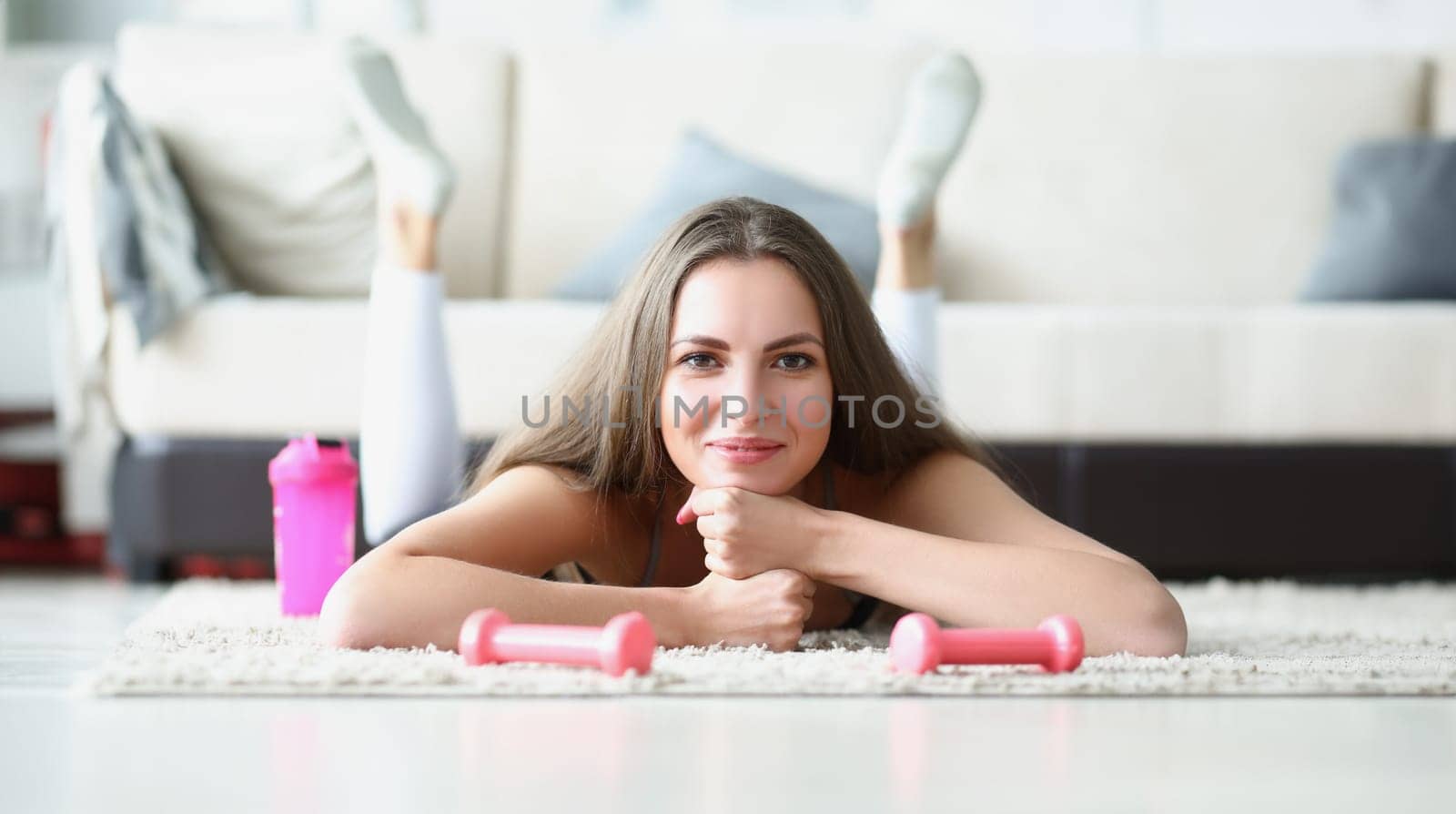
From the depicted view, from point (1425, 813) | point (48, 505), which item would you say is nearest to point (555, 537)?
point (1425, 813)

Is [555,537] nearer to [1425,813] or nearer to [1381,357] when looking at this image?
[1425,813]

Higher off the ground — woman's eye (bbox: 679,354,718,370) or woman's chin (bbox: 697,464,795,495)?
woman's eye (bbox: 679,354,718,370)

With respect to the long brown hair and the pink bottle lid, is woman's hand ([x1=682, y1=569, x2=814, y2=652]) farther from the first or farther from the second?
the pink bottle lid

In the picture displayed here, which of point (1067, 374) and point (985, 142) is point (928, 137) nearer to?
point (1067, 374)

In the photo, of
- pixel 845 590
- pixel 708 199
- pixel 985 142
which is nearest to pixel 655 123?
pixel 708 199

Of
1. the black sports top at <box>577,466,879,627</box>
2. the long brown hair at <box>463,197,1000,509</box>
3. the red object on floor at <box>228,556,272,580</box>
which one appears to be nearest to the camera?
the long brown hair at <box>463,197,1000,509</box>

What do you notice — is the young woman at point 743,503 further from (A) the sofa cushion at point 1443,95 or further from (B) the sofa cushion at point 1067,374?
(A) the sofa cushion at point 1443,95

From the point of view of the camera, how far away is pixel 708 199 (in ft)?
9.05

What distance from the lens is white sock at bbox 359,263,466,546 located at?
70.6 inches

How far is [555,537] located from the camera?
57.8 inches

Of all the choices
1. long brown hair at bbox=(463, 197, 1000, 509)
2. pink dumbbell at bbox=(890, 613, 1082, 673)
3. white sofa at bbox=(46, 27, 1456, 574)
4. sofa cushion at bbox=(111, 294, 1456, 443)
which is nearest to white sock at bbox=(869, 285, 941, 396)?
long brown hair at bbox=(463, 197, 1000, 509)

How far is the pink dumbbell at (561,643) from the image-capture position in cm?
119

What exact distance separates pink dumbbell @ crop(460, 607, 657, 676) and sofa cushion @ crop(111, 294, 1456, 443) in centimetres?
113

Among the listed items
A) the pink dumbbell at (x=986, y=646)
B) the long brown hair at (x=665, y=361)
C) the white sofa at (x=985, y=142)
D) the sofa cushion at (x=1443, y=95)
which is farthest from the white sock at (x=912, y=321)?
the sofa cushion at (x=1443, y=95)
